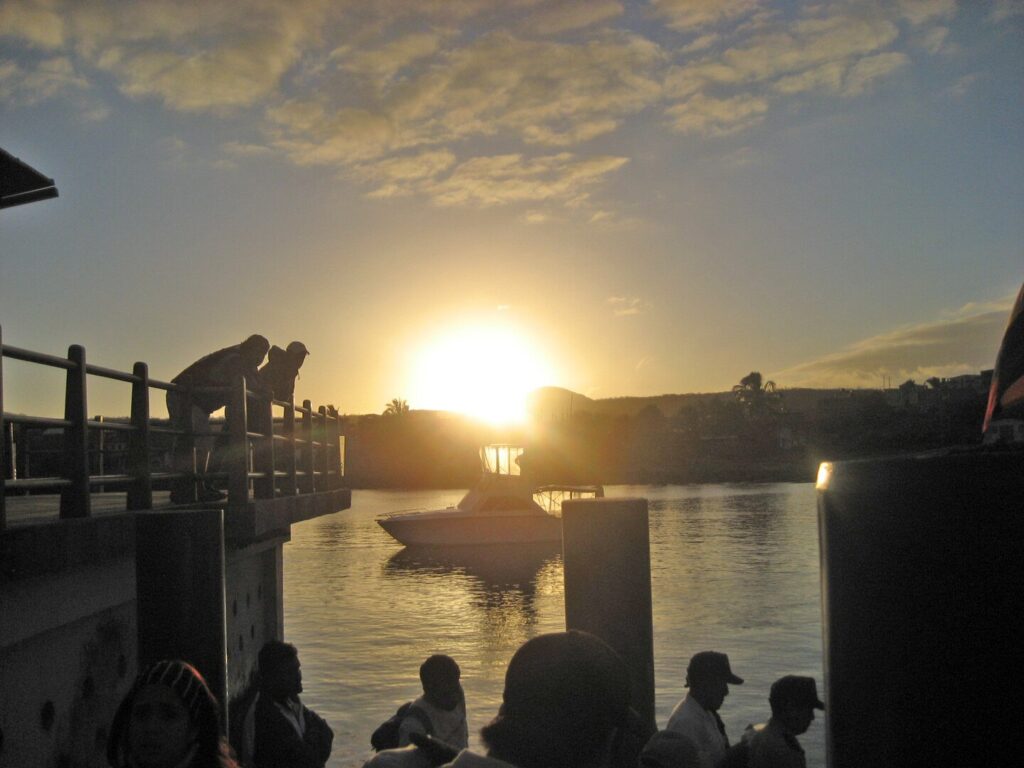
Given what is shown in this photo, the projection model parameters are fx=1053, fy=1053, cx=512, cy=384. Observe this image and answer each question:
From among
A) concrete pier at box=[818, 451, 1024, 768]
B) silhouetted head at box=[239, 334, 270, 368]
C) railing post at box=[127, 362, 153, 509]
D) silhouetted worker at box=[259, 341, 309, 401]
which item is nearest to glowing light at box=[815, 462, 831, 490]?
concrete pier at box=[818, 451, 1024, 768]

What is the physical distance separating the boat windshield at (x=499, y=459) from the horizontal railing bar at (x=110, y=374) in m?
45.5

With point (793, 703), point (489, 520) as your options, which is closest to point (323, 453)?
point (793, 703)

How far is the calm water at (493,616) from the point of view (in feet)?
79.8

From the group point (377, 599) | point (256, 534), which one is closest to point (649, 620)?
point (256, 534)

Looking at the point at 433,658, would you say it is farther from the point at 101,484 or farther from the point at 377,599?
the point at 377,599

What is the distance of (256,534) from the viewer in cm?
1030

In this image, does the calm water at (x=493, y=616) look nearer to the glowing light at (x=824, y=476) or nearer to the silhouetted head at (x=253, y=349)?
the silhouetted head at (x=253, y=349)

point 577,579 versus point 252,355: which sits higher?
point 252,355

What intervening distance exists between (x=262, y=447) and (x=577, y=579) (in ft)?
20.0

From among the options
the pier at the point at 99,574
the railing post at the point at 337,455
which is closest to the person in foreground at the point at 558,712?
the pier at the point at 99,574

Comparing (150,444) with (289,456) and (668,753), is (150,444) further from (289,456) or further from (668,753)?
(668,753)

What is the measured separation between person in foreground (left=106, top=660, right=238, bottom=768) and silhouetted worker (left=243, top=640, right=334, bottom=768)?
2.61 m

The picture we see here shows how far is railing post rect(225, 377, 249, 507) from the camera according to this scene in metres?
10.3

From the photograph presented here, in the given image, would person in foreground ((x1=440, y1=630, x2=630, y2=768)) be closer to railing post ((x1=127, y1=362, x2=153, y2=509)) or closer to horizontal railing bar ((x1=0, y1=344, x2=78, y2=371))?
horizontal railing bar ((x1=0, y1=344, x2=78, y2=371))
